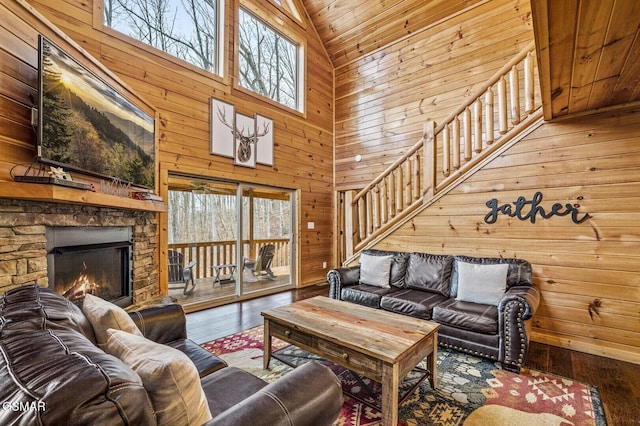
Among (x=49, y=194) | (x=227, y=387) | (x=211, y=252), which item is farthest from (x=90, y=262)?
(x=227, y=387)

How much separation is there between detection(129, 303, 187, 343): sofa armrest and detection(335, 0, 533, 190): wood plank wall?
4.62 m

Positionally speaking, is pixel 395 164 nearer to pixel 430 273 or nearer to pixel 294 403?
pixel 430 273

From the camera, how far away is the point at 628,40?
1620 millimetres

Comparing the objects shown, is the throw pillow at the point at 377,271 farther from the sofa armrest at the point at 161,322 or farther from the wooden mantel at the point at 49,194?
the wooden mantel at the point at 49,194

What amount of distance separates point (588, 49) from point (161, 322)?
3.16 m

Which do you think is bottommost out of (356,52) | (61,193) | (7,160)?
(61,193)

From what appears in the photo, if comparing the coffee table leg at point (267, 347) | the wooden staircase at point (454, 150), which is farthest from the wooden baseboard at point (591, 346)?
the coffee table leg at point (267, 347)

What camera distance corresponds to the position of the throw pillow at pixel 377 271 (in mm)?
3795

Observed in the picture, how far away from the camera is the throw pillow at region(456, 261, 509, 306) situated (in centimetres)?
292

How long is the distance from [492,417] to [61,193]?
324 centimetres

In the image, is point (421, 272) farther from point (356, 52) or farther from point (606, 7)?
point (356, 52)

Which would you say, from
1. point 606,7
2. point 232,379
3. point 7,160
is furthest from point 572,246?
point 7,160

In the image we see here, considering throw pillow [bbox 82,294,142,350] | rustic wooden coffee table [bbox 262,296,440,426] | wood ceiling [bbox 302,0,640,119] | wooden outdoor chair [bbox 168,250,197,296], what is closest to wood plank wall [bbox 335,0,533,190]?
wood ceiling [bbox 302,0,640,119]

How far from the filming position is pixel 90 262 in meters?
2.87
